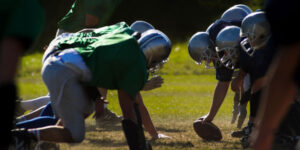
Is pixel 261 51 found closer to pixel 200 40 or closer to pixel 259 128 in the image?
pixel 200 40

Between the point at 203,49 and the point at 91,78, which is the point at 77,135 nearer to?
the point at 91,78

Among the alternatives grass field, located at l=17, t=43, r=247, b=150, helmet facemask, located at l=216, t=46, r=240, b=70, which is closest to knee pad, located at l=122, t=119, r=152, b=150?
grass field, located at l=17, t=43, r=247, b=150

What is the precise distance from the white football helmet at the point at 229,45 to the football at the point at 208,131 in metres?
0.66

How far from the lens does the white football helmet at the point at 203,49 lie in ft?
20.1

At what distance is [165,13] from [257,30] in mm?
24337

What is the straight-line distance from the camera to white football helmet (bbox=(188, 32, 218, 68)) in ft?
20.1

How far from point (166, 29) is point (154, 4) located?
202 cm

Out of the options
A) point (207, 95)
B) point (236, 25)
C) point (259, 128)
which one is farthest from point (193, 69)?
point (259, 128)

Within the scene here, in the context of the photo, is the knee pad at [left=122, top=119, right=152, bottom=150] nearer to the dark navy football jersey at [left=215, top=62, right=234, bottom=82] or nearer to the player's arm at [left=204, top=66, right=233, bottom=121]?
the player's arm at [left=204, top=66, right=233, bottom=121]

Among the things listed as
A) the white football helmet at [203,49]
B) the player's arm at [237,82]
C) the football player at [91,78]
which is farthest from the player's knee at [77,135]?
the player's arm at [237,82]

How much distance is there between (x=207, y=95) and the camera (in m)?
11.6

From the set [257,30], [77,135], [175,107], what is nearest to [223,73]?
[257,30]

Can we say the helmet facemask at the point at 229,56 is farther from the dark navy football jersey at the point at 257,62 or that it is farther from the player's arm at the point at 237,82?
the player's arm at the point at 237,82

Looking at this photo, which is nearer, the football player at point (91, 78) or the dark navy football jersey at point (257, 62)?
the football player at point (91, 78)
